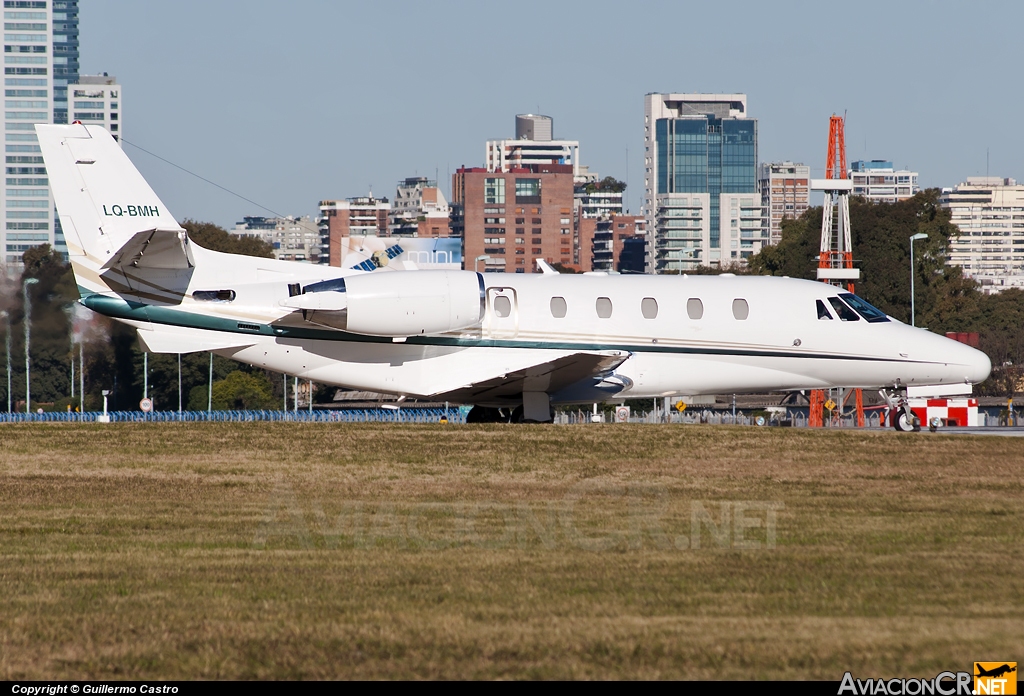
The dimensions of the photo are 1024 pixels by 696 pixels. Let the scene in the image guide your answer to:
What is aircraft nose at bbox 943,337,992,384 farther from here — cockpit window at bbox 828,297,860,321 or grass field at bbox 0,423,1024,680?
grass field at bbox 0,423,1024,680

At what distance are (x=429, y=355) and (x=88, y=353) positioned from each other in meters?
27.9

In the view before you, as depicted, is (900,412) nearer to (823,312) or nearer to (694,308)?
(823,312)

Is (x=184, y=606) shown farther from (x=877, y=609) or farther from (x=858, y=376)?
(x=858, y=376)

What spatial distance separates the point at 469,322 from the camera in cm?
2303

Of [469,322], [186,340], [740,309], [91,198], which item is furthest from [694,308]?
[91,198]

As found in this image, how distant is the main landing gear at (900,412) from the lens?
25078 mm

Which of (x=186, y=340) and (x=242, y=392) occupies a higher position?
(x=186, y=340)

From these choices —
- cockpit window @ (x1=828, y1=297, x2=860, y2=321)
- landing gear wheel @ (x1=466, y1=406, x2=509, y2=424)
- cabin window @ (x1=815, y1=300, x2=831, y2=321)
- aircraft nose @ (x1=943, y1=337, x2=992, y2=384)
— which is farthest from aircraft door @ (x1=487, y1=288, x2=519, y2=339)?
aircraft nose @ (x1=943, y1=337, x2=992, y2=384)

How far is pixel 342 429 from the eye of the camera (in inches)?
846

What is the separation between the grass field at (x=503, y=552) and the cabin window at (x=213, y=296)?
2.36 m

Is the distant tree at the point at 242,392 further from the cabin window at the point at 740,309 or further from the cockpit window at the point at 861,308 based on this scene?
the cockpit window at the point at 861,308

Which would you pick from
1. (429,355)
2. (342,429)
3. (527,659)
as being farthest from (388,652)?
(429,355)

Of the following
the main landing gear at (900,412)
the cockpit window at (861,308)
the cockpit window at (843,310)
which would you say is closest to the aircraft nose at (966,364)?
the main landing gear at (900,412)

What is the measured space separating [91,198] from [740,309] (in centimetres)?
1176
